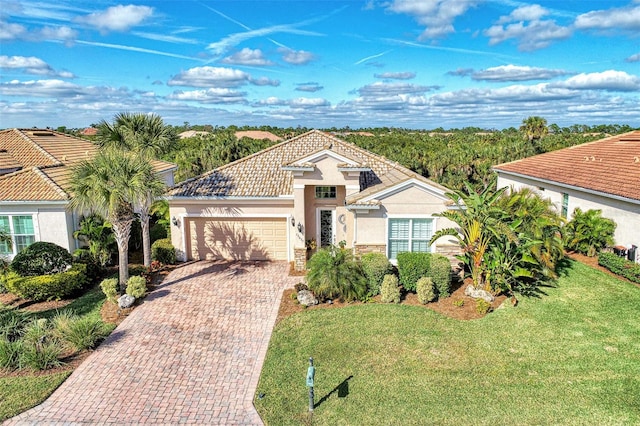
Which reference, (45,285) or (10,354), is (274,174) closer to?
(45,285)

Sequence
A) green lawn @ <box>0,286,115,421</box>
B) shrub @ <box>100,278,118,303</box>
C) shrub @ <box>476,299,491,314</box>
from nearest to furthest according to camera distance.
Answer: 1. green lawn @ <box>0,286,115,421</box>
2. shrub @ <box>476,299,491,314</box>
3. shrub @ <box>100,278,118,303</box>

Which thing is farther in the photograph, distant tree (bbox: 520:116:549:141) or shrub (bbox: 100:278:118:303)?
distant tree (bbox: 520:116:549:141)

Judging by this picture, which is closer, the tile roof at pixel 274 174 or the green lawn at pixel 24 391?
the green lawn at pixel 24 391

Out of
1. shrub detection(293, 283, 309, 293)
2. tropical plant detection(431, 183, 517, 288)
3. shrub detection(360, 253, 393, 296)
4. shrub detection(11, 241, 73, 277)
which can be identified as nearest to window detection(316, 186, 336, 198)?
shrub detection(360, 253, 393, 296)

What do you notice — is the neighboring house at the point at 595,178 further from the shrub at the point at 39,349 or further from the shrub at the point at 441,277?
the shrub at the point at 39,349

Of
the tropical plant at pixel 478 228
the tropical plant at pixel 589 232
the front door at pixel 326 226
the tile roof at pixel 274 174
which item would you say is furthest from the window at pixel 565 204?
the front door at pixel 326 226

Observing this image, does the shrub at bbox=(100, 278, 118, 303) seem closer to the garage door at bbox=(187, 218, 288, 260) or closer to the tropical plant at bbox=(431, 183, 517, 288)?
the garage door at bbox=(187, 218, 288, 260)
